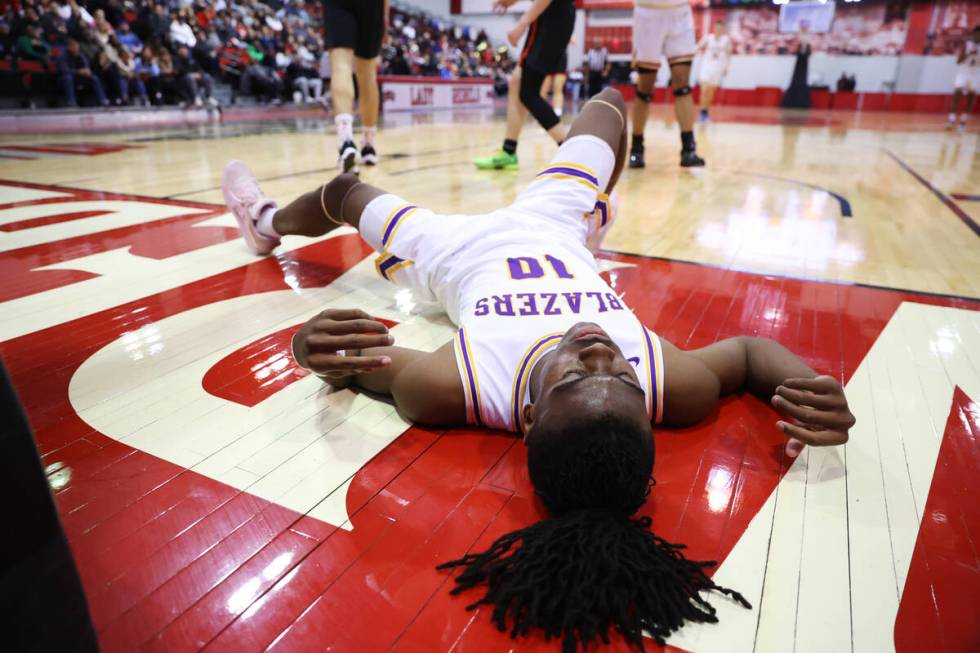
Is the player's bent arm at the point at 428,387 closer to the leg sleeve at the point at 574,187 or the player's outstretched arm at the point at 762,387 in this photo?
the player's outstretched arm at the point at 762,387

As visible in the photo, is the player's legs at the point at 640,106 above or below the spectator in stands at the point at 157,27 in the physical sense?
below

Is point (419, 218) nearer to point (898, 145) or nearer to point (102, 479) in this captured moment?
point (102, 479)

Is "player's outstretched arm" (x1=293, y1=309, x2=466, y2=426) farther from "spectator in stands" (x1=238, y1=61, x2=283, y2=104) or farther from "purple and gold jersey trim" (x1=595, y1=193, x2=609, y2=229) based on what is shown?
"spectator in stands" (x1=238, y1=61, x2=283, y2=104)

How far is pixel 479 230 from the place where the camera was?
1.69 meters

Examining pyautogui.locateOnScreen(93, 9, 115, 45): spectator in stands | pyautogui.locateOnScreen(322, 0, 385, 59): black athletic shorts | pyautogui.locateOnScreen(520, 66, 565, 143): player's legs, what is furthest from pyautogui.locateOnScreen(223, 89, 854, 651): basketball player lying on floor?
pyautogui.locateOnScreen(93, 9, 115, 45): spectator in stands

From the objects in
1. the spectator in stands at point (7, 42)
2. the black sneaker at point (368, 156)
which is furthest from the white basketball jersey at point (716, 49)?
the spectator in stands at point (7, 42)

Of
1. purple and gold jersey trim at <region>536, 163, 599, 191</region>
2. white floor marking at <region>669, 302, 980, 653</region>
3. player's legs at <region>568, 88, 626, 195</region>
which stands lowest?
white floor marking at <region>669, 302, 980, 653</region>

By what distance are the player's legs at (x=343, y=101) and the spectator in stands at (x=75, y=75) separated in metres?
6.67

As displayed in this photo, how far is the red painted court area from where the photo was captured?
808mm

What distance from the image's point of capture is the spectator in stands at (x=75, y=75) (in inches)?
329

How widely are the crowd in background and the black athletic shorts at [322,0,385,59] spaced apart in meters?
6.66

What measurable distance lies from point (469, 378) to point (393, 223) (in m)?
0.77

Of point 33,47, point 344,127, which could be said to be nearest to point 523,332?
point 344,127

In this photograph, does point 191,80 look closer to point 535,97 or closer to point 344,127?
point 344,127
